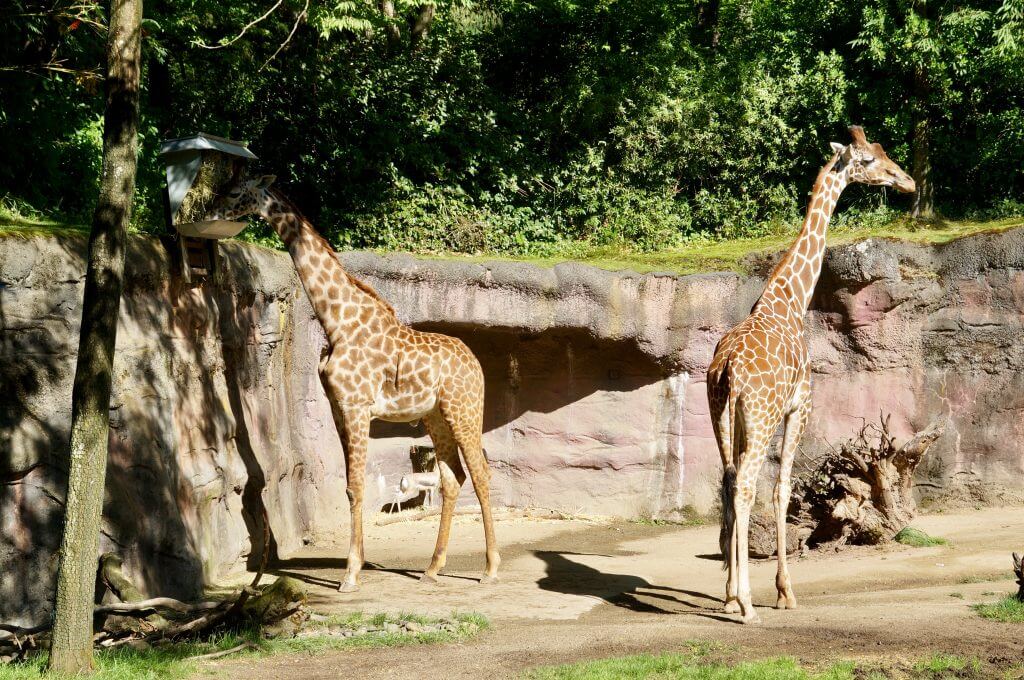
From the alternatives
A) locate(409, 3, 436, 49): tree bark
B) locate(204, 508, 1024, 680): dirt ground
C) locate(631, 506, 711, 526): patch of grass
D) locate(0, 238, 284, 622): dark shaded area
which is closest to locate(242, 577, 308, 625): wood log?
locate(204, 508, 1024, 680): dirt ground

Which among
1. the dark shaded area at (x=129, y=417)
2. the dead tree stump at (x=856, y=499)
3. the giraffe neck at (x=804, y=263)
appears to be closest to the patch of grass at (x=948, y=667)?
the giraffe neck at (x=804, y=263)

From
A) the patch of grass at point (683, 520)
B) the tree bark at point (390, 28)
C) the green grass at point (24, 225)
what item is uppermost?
the tree bark at point (390, 28)

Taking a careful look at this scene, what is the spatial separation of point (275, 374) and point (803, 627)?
21.8ft

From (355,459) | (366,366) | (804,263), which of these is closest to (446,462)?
(355,459)

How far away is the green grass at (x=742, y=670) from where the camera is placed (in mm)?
5875

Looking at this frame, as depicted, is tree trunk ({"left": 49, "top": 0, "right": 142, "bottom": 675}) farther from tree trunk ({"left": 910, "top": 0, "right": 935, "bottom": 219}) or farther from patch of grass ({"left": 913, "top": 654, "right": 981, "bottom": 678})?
tree trunk ({"left": 910, "top": 0, "right": 935, "bottom": 219})

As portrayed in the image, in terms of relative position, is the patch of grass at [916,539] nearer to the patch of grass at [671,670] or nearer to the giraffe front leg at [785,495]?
the giraffe front leg at [785,495]

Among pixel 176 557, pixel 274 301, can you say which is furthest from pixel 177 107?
pixel 176 557

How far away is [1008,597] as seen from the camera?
7598 millimetres

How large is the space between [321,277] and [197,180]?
144 cm

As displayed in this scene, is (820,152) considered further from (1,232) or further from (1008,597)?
(1,232)

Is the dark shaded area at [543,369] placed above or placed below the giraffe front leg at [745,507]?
above

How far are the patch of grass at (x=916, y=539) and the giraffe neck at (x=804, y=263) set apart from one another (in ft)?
9.16

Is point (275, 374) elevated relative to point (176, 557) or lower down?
elevated
